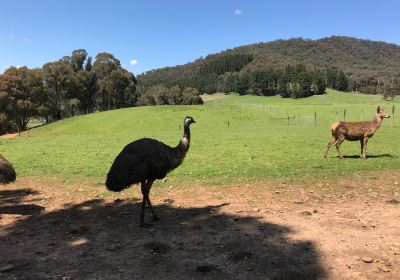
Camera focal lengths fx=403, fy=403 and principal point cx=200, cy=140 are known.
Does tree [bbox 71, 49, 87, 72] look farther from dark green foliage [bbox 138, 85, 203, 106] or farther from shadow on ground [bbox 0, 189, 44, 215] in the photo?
shadow on ground [bbox 0, 189, 44, 215]

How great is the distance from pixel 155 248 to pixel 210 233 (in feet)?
4.78

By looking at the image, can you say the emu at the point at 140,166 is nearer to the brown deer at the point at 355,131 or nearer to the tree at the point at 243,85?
the brown deer at the point at 355,131

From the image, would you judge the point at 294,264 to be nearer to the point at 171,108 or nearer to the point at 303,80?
the point at 171,108

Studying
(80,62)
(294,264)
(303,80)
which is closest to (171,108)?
(80,62)

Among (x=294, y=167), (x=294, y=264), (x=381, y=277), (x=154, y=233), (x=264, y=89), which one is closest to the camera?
(x=381, y=277)

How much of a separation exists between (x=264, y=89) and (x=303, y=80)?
22.1 m

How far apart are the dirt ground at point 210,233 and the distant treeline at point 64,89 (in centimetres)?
6892

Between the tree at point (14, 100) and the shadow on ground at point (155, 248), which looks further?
the tree at point (14, 100)

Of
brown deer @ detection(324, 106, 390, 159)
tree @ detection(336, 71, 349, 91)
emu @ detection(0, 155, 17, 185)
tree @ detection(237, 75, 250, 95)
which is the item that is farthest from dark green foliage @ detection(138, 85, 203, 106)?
emu @ detection(0, 155, 17, 185)

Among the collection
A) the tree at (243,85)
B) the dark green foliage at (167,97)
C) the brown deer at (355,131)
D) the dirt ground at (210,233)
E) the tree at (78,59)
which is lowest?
the dirt ground at (210,233)

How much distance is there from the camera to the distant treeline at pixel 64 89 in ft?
256

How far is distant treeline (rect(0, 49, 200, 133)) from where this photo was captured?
78.0 metres

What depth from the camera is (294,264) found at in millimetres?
7523

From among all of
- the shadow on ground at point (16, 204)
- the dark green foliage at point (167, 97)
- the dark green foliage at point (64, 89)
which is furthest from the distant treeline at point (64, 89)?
the shadow on ground at point (16, 204)
